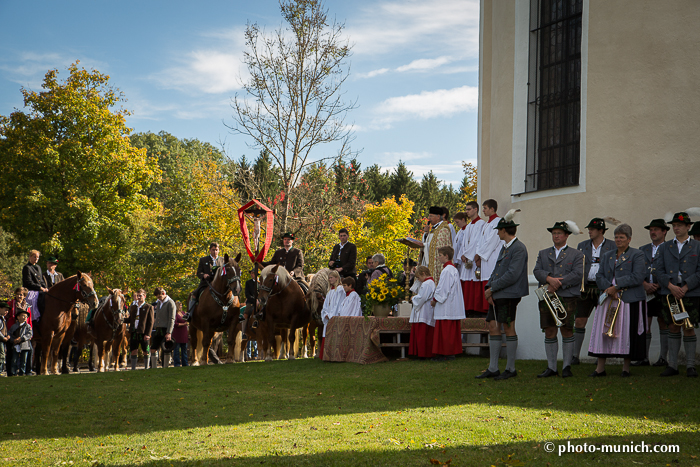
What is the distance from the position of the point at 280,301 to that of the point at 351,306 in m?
1.89

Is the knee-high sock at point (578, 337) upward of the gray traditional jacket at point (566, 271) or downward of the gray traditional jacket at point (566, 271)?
downward

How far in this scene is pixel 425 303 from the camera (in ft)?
40.1

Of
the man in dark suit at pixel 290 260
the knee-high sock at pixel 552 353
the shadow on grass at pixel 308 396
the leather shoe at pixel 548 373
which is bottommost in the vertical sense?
the shadow on grass at pixel 308 396

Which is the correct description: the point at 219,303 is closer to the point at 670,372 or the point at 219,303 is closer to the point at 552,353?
the point at 552,353

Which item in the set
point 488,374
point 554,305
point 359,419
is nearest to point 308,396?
point 359,419

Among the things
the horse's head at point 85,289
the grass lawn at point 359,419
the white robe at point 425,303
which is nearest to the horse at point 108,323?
the horse's head at point 85,289

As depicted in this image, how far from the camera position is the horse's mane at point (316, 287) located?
15.5m

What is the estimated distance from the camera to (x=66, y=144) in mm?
31078

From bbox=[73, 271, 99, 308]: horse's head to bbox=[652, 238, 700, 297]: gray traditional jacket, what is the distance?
12133mm

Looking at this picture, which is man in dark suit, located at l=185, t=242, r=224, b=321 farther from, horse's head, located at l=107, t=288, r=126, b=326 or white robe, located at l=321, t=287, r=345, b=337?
white robe, located at l=321, t=287, r=345, b=337

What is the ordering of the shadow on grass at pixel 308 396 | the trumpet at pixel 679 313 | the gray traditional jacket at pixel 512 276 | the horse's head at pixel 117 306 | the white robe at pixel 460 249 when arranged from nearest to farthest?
the shadow on grass at pixel 308 396
the trumpet at pixel 679 313
the gray traditional jacket at pixel 512 276
the white robe at pixel 460 249
the horse's head at pixel 117 306

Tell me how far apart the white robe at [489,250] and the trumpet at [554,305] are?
11.9 ft

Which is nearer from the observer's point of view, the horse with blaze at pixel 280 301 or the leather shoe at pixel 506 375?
the leather shoe at pixel 506 375

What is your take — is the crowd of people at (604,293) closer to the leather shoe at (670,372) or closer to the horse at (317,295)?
the leather shoe at (670,372)
